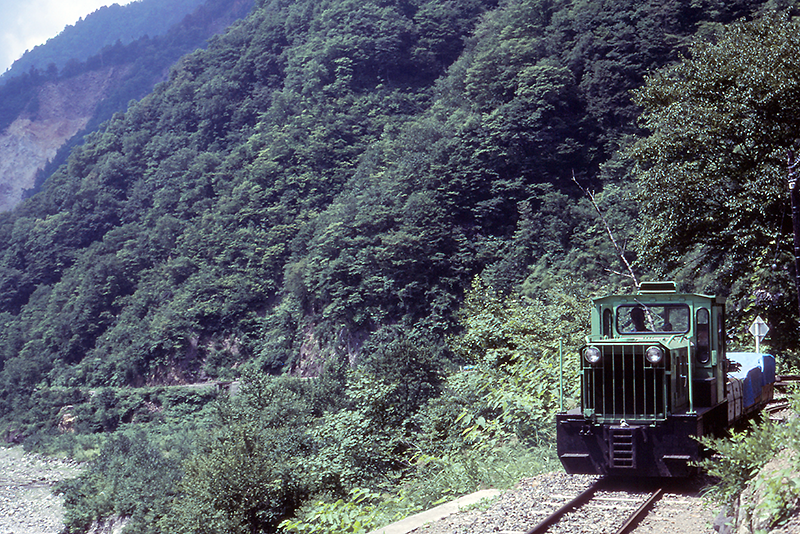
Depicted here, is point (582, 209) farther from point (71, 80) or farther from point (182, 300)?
point (71, 80)

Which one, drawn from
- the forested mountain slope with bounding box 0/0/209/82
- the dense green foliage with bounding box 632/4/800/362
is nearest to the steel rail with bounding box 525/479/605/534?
the dense green foliage with bounding box 632/4/800/362

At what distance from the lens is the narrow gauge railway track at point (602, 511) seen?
7254 millimetres

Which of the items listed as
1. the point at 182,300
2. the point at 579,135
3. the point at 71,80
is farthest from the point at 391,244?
the point at 71,80

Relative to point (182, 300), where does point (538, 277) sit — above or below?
below

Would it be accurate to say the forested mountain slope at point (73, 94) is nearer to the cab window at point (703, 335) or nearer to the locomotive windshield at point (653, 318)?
the locomotive windshield at point (653, 318)

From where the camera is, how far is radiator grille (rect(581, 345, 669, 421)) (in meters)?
8.57

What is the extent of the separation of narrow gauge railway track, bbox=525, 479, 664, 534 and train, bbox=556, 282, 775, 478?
0.90 feet

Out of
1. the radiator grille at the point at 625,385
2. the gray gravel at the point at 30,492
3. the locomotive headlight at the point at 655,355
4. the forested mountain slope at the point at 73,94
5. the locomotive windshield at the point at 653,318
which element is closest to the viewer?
the locomotive headlight at the point at 655,355

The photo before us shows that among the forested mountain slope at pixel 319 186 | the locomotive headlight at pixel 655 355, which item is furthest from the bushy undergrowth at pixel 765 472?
the forested mountain slope at pixel 319 186

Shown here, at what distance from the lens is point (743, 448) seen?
23.0ft

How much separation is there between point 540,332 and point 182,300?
47483 mm

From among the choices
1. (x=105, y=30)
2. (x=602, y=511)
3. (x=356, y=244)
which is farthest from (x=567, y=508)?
(x=105, y=30)

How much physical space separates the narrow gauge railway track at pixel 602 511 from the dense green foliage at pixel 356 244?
2347mm

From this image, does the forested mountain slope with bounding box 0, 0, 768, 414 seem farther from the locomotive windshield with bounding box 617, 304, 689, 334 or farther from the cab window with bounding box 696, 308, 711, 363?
the cab window with bounding box 696, 308, 711, 363
